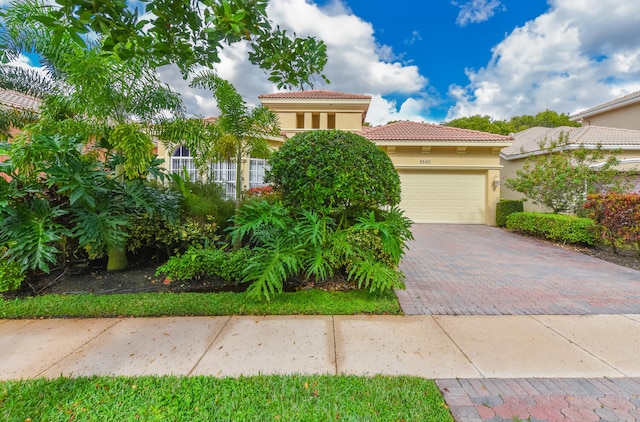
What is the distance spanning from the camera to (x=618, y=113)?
1623cm

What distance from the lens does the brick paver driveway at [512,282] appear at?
3.91 m

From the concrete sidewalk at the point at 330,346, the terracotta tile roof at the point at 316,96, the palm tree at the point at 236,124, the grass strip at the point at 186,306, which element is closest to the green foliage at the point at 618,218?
the concrete sidewalk at the point at 330,346

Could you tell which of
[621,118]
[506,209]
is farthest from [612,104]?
[506,209]

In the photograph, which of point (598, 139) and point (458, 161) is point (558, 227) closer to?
point (458, 161)

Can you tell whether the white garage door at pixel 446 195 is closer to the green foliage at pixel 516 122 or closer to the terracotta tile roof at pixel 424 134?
the terracotta tile roof at pixel 424 134

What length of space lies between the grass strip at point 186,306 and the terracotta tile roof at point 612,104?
2107cm

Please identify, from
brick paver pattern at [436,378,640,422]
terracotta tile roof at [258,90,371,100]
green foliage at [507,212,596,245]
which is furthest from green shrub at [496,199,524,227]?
brick paver pattern at [436,378,640,422]

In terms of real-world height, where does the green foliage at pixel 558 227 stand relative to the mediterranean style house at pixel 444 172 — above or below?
below

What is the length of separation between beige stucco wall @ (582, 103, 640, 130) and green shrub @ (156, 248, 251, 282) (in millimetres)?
22589

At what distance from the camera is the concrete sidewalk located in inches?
99.4

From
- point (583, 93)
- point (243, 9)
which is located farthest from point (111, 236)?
point (583, 93)

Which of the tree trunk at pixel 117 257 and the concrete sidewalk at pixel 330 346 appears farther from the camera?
A: the tree trunk at pixel 117 257

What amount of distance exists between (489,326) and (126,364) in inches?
159

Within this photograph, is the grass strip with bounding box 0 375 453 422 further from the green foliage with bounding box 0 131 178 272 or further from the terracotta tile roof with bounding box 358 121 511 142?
the terracotta tile roof with bounding box 358 121 511 142
